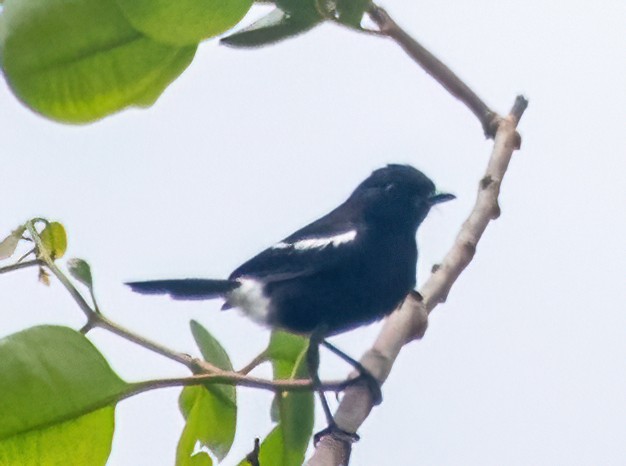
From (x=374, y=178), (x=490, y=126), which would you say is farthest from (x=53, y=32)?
(x=374, y=178)

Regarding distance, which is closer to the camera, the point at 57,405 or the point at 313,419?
the point at 57,405

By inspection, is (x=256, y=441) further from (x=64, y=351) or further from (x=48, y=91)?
(x=48, y=91)

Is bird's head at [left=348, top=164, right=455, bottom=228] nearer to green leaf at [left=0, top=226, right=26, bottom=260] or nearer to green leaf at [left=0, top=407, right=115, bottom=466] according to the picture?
green leaf at [left=0, top=226, right=26, bottom=260]

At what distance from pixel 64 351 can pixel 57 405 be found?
0.07 metres

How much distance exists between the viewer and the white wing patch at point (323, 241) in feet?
6.60

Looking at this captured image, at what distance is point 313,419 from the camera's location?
49.6 inches

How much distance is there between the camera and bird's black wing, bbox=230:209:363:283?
6.45 feet

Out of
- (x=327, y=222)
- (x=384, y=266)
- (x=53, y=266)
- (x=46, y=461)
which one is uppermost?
(x=327, y=222)

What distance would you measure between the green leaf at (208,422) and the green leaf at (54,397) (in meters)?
0.13

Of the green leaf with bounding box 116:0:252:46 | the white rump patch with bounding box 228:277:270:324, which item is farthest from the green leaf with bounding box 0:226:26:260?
the white rump patch with bounding box 228:277:270:324

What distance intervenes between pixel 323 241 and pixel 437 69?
0.75m

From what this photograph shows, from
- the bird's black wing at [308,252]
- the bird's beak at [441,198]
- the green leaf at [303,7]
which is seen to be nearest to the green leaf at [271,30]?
the green leaf at [303,7]

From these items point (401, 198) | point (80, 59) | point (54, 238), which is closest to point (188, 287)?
point (401, 198)

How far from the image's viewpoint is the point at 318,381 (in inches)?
49.4
